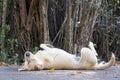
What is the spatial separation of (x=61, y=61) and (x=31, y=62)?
1.61 feet

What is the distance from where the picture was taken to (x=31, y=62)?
5.42m

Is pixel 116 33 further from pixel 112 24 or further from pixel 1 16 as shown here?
pixel 1 16

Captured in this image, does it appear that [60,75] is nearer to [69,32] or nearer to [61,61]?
[61,61]

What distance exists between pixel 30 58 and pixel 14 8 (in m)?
3.13

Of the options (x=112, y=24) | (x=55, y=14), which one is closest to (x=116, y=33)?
(x=112, y=24)

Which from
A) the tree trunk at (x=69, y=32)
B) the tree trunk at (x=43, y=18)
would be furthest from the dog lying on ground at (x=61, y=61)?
the tree trunk at (x=43, y=18)

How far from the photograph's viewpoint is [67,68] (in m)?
5.70

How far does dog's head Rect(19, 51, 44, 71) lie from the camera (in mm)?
5371

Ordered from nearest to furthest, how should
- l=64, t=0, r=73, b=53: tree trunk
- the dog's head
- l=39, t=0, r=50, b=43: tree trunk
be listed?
1. the dog's head
2. l=64, t=0, r=73, b=53: tree trunk
3. l=39, t=0, r=50, b=43: tree trunk

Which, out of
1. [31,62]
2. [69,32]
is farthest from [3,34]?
[31,62]

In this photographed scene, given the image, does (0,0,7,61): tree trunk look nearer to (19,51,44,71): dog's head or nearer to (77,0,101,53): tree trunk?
(77,0,101,53): tree trunk

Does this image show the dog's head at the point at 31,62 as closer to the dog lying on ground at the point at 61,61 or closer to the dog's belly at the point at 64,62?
the dog lying on ground at the point at 61,61

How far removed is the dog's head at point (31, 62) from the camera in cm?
537

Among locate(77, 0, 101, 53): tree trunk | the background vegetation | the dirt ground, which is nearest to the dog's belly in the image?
the dirt ground
